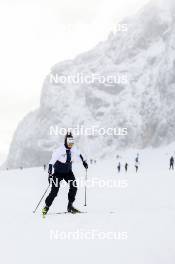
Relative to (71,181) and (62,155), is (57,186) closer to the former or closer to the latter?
(71,181)

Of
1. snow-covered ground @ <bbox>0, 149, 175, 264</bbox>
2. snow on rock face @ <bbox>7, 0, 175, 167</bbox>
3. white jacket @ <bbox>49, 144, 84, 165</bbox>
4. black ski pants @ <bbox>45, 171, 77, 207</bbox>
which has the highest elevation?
snow on rock face @ <bbox>7, 0, 175, 167</bbox>

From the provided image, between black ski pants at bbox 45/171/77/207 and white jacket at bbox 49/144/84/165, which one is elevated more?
white jacket at bbox 49/144/84/165

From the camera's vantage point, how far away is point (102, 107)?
188 meters

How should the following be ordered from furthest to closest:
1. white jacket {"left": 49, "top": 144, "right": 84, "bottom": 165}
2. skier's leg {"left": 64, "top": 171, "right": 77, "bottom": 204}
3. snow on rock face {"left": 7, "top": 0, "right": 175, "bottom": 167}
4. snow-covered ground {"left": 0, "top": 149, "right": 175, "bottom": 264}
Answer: snow on rock face {"left": 7, "top": 0, "right": 175, "bottom": 167}, skier's leg {"left": 64, "top": 171, "right": 77, "bottom": 204}, white jacket {"left": 49, "top": 144, "right": 84, "bottom": 165}, snow-covered ground {"left": 0, "top": 149, "right": 175, "bottom": 264}

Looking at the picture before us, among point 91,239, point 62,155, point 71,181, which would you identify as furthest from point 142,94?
point 91,239

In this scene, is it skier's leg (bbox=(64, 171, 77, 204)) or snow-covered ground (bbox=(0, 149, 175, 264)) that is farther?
skier's leg (bbox=(64, 171, 77, 204))

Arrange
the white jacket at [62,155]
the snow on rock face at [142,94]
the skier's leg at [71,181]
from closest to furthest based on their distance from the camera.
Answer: the white jacket at [62,155], the skier's leg at [71,181], the snow on rock face at [142,94]

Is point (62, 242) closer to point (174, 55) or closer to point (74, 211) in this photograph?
point (74, 211)

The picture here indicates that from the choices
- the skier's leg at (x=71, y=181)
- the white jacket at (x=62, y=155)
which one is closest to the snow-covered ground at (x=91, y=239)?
the skier's leg at (x=71, y=181)

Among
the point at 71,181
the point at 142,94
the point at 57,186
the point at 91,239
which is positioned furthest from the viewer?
the point at 142,94

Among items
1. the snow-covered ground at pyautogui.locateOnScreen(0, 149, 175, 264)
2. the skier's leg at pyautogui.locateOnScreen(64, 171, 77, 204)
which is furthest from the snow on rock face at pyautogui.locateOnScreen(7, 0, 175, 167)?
the snow-covered ground at pyautogui.locateOnScreen(0, 149, 175, 264)

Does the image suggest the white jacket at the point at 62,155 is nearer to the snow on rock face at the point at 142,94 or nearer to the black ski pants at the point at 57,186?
the black ski pants at the point at 57,186

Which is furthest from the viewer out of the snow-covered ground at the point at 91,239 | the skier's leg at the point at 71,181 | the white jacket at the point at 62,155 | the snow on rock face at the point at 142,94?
the snow on rock face at the point at 142,94

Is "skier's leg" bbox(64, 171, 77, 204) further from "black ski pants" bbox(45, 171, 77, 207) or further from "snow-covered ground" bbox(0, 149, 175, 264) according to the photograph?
"snow-covered ground" bbox(0, 149, 175, 264)
